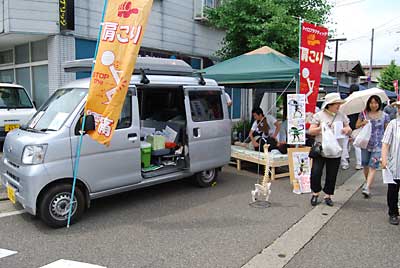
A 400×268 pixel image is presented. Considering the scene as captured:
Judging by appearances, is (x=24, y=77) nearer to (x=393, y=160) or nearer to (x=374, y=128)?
(x=374, y=128)

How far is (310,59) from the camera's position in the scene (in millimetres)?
6441

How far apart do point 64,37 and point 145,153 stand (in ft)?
17.4

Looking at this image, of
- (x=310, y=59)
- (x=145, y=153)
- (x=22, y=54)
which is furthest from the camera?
(x=22, y=54)

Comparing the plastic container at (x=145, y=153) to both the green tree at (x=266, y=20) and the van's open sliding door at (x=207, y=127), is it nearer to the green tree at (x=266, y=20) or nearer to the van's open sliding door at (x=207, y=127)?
the van's open sliding door at (x=207, y=127)

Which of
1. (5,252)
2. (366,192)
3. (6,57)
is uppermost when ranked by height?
(6,57)

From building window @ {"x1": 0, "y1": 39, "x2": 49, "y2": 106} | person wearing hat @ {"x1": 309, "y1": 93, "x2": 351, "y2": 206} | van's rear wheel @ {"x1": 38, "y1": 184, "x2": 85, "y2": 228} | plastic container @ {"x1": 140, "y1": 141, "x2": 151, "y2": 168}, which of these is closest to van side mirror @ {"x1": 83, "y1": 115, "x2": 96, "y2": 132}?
van's rear wheel @ {"x1": 38, "y1": 184, "x2": 85, "y2": 228}

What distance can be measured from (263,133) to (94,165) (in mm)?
4517

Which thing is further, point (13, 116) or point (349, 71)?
point (349, 71)

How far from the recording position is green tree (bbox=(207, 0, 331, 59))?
10.2m

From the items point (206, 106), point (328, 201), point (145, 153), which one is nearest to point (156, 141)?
point (145, 153)

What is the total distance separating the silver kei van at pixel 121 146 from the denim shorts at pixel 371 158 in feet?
7.67

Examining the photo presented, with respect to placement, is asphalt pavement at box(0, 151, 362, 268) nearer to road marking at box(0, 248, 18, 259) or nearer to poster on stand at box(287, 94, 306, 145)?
road marking at box(0, 248, 18, 259)

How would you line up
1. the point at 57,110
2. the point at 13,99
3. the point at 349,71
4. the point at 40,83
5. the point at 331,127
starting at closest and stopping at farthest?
the point at 57,110, the point at 331,127, the point at 13,99, the point at 40,83, the point at 349,71

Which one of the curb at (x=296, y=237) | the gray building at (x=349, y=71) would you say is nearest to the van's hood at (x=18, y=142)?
the curb at (x=296, y=237)
